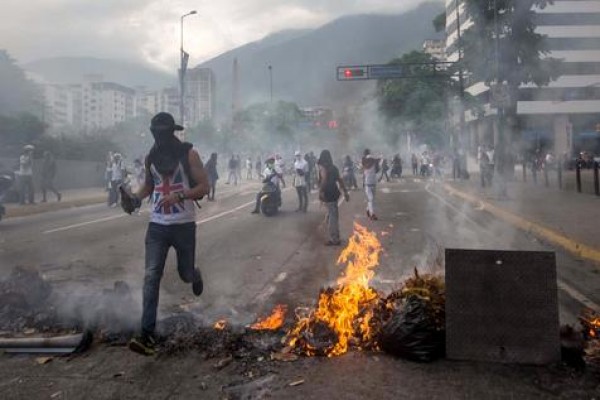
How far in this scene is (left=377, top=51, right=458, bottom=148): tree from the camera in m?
12.5

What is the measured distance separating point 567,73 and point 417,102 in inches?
331

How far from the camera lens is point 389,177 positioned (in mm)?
29281

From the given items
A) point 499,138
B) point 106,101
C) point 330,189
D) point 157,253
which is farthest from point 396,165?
point 157,253

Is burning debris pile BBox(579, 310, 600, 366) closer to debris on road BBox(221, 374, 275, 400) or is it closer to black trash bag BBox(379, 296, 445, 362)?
black trash bag BBox(379, 296, 445, 362)

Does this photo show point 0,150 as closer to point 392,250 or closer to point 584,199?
point 392,250

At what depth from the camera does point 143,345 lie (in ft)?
12.1

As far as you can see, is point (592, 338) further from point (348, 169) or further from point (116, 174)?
point (348, 169)

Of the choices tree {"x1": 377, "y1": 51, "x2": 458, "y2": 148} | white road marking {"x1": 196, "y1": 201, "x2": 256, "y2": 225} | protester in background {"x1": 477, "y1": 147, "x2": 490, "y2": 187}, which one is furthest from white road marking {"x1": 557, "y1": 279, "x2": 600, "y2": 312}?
protester in background {"x1": 477, "y1": 147, "x2": 490, "y2": 187}

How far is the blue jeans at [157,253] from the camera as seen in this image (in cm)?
381

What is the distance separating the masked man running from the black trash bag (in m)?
1.65

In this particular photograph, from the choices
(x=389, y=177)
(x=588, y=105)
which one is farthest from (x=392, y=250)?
(x=389, y=177)

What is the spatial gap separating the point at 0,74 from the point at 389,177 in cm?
2393

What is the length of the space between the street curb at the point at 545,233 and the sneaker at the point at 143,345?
5917 millimetres

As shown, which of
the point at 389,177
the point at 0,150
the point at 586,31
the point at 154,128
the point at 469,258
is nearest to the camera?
the point at 469,258
